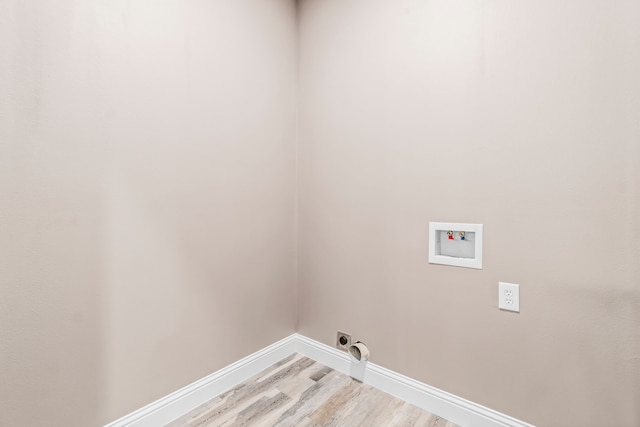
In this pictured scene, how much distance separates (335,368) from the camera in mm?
1856

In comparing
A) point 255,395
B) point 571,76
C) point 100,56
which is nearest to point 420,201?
point 571,76

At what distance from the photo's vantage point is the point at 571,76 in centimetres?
115

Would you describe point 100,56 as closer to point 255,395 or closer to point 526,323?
point 255,395

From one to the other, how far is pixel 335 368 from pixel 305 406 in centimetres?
38

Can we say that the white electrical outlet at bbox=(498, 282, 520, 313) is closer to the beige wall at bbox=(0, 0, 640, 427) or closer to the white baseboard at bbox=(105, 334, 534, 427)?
the beige wall at bbox=(0, 0, 640, 427)

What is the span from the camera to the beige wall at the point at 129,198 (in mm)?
1062

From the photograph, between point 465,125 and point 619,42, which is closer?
point 619,42

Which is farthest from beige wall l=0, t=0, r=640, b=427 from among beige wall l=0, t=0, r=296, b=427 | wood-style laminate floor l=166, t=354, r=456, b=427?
wood-style laminate floor l=166, t=354, r=456, b=427

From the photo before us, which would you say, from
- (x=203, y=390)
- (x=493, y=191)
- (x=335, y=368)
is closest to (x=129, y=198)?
(x=203, y=390)

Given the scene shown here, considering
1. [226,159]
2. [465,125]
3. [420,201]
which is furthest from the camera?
[226,159]

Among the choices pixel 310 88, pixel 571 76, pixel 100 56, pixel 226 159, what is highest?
pixel 310 88

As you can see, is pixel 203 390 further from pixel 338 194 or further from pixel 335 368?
pixel 338 194

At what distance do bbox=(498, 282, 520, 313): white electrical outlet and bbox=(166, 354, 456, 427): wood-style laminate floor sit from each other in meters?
0.63

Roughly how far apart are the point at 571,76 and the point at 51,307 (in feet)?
7.04
